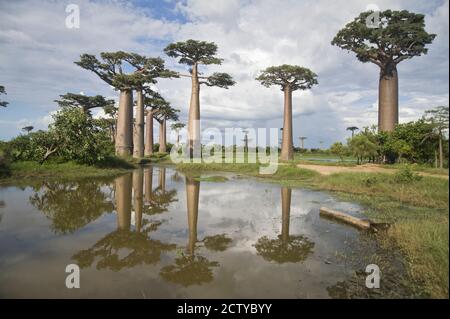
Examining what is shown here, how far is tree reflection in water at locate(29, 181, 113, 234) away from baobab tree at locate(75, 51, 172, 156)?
12225mm

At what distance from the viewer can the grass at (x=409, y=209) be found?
3881 millimetres

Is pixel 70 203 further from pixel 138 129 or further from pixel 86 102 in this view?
pixel 86 102

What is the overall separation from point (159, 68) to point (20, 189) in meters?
16.7

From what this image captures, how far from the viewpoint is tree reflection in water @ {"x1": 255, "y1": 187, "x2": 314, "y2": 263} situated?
512 cm

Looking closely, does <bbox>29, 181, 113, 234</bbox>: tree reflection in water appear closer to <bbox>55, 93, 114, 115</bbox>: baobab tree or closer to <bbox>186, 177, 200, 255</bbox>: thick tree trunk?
<bbox>186, 177, 200, 255</bbox>: thick tree trunk

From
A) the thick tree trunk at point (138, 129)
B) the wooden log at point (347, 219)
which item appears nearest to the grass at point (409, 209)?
the wooden log at point (347, 219)

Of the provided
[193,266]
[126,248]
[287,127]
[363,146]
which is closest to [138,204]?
[126,248]

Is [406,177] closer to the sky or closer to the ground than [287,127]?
closer to the ground

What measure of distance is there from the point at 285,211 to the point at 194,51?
60.8 ft

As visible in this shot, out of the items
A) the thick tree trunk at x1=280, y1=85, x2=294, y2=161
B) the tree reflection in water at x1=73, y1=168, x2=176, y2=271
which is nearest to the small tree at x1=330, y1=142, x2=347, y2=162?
the thick tree trunk at x1=280, y1=85, x2=294, y2=161

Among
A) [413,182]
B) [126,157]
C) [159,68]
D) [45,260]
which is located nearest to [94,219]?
[45,260]

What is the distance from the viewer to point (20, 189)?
11570 millimetres

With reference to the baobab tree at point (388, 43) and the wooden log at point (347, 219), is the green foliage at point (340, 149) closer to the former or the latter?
the baobab tree at point (388, 43)

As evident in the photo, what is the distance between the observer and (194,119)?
2473cm
